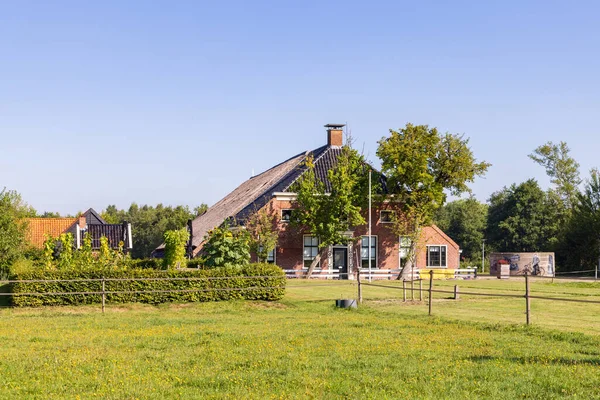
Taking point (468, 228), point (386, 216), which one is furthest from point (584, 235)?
point (468, 228)

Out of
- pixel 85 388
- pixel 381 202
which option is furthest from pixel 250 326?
pixel 381 202

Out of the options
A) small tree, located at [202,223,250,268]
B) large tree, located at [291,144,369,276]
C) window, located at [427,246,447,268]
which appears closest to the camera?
small tree, located at [202,223,250,268]

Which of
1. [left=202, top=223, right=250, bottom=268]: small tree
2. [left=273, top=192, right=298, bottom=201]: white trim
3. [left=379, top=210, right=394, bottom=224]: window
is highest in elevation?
[left=273, top=192, right=298, bottom=201]: white trim

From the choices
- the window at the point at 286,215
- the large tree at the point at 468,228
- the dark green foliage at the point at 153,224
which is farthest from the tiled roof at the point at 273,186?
the large tree at the point at 468,228

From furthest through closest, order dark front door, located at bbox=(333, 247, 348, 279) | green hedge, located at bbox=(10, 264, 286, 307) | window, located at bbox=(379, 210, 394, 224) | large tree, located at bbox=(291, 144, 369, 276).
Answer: window, located at bbox=(379, 210, 394, 224) → dark front door, located at bbox=(333, 247, 348, 279) → large tree, located at bbox=(291, 144, 369, 276) → green hedge, located at bbox=(10, 264, 286, 307)

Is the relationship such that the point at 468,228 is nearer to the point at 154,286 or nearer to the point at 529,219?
the point at 529,219

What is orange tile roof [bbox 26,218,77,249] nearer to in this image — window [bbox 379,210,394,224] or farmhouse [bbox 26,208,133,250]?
farmhouse [bbox 26,208,133,250]

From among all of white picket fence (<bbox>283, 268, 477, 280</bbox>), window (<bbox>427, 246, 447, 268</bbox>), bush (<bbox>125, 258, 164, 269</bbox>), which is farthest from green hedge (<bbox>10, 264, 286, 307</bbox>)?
window (<bbox>427, 246, 447, 268</bbox>)

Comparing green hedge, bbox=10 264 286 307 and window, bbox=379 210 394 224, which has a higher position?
window, bbox=379 210 394 224

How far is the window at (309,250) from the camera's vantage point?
53094 millimetres

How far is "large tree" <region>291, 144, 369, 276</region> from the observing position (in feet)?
166

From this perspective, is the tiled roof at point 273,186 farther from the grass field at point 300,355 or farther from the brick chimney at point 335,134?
the grass field at point 300,355

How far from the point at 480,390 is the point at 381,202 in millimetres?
43062

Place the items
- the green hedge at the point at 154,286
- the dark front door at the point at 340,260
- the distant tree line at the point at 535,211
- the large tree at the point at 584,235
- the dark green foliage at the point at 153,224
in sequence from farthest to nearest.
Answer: the dark green foliage at the point at 153,224
the distant tree line at the point at 535,211
the large tree at the point at 584,235
the dark front door at the point at 340,260
the green hedge at the point at 154,286
